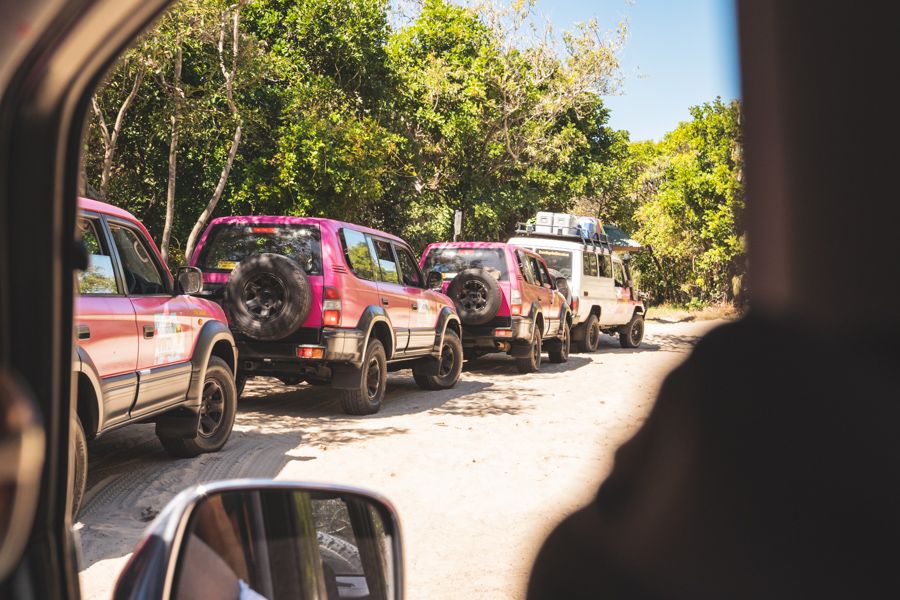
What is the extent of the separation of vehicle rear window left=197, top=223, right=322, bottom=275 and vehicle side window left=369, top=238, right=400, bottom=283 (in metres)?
1.25

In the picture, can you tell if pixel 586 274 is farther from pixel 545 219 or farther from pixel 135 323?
pixel 135 323

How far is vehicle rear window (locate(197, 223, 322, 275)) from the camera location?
8609 mm

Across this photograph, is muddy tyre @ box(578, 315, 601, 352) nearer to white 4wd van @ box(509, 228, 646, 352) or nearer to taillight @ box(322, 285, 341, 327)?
white 4wd van @ box(509, 228, 646, 352)

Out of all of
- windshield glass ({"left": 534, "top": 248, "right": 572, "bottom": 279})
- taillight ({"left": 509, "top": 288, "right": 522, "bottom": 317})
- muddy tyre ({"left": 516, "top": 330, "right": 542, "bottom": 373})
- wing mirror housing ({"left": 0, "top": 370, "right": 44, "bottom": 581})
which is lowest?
muddy tyre ({"left": 516, "top": 330, "right": 542, "bottom": 373})

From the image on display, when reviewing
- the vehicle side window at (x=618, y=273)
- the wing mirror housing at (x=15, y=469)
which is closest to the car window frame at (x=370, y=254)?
the wing mirror housing at (x=15, y=469)

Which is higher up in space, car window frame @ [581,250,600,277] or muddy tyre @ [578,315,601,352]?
car window frame @ [581,250,600,277]

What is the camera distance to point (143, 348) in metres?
5.71

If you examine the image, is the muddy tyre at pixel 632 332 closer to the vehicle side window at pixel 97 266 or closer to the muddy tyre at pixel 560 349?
the muddy tyre at pixel 560 349

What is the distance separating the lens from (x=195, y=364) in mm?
A: 6500

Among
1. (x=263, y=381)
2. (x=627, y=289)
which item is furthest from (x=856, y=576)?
(x=627, y=289)

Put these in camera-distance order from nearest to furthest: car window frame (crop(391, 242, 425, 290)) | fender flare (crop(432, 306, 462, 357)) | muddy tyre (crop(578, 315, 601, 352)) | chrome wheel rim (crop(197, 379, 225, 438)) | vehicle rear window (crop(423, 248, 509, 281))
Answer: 1. chrome wheel rim (crop(197, 379, 225, 438))
2. car window frame (crop(391, 242, 425, 290))
3. fender flare (crop(432, 306, 462, 357))
4. vehicle rear window (crop(423, 248, 509, 281))
5. muddy tyre (crop(578, 315, 601, 352))

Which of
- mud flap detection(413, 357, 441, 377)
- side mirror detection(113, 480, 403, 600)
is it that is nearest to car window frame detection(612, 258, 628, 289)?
mud flap detection(413, 357, 441, 377)

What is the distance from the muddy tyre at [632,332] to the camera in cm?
2038

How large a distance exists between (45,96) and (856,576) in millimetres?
1273
